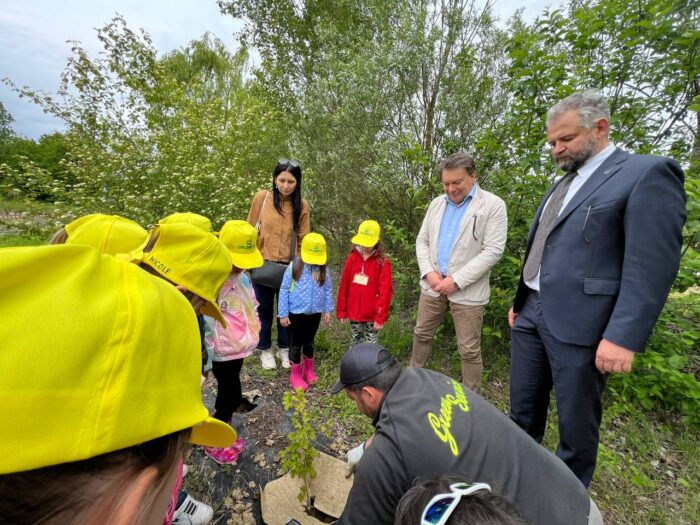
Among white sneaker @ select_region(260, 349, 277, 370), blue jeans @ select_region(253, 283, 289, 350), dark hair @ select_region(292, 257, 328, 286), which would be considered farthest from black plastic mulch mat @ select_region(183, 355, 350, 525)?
dark hair @ select_region(292, 257, 328, 286)

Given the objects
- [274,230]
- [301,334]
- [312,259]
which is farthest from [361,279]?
A: [274,230]

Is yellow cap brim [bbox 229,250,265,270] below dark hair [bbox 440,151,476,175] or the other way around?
below

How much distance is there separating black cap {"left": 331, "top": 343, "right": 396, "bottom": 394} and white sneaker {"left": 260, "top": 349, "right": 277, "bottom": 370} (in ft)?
6.93

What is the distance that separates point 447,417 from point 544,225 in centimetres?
154

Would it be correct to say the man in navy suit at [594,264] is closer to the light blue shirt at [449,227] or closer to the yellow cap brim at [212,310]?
the light blue shirt at [449,227]

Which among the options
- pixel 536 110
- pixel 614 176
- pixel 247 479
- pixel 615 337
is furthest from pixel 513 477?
pixel 536 110

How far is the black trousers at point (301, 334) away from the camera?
338 cm

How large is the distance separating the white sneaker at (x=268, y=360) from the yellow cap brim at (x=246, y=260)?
145 centimetres

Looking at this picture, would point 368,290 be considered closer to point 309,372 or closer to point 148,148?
point 309,372

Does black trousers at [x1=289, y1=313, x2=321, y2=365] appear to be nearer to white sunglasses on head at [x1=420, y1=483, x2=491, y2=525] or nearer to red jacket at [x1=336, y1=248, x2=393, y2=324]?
red jacket at [x1=336, y1=248, x2=393, y2=324]

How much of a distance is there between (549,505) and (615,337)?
908mm

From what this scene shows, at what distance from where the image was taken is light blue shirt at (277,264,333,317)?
3.30m

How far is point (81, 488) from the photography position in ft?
1.45

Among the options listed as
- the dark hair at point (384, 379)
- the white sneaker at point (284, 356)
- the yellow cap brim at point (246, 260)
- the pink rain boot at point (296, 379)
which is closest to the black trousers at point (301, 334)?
the pink rain boot at point (296, 379)
